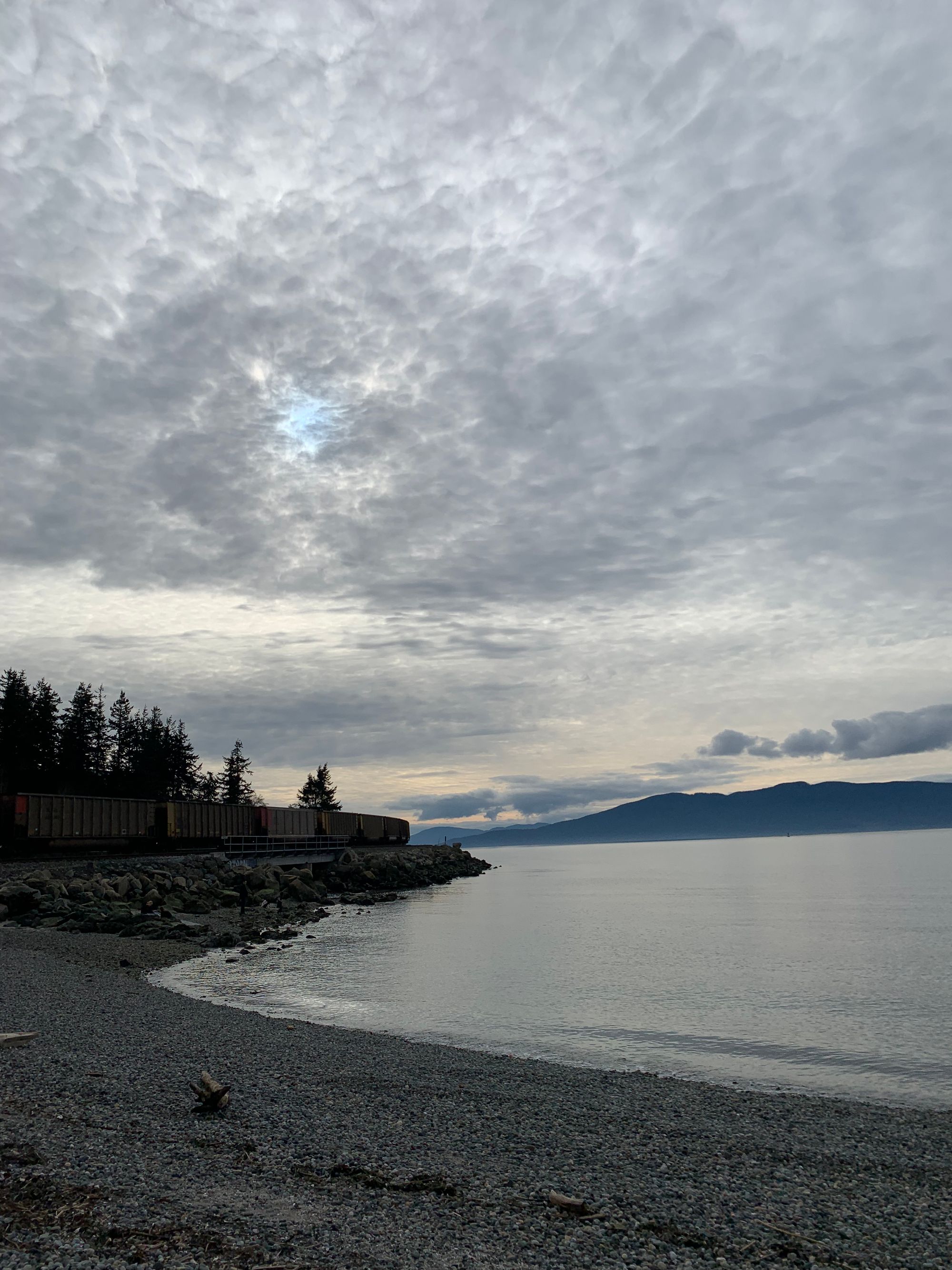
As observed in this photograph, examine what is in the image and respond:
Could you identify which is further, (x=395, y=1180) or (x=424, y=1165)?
(x=424, y=1165)

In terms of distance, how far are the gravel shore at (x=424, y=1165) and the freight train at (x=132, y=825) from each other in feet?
102

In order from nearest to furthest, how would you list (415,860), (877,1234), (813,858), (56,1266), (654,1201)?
(56,1266), (877,1234), (654,1201), (415,860), (813,858)

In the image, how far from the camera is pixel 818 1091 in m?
15.4

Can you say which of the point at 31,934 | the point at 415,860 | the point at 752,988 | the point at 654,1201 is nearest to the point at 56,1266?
the point at 654,1201

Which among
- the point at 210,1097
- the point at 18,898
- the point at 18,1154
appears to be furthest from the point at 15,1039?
the point at 18,898

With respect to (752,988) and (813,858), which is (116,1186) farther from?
(813,858)

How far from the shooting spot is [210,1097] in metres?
10.8

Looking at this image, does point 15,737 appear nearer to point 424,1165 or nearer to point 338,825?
point 338,825

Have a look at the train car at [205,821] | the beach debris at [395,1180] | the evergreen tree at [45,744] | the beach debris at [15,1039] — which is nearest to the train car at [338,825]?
the train car at [205,821]

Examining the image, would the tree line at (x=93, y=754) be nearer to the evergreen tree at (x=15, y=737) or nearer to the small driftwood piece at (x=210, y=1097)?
the evergreen tree at (x=15, y=737)

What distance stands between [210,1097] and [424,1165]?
3140 mm

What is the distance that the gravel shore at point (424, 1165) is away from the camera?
7.03 meters

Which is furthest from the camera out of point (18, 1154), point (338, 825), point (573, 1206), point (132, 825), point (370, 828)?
point (370, 828)

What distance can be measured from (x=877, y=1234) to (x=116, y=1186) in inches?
287
